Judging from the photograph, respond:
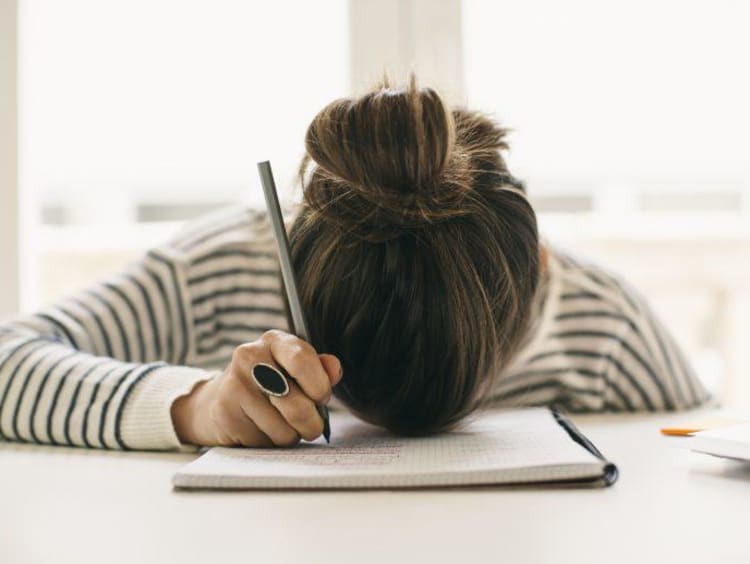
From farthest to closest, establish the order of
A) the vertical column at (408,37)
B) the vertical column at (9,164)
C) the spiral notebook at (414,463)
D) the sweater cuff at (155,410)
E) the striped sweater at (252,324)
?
1. the vertical column at (9,164)
2. the vertical column at (408,37)
3. the striped sweater at (252,324)
4. the sweater cuff at (155,410)
5. the spiral notebook at (414,463)

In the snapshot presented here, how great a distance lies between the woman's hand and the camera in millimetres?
629

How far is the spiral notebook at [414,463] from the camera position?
55 cm

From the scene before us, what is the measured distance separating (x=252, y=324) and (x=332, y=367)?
1.37 feet

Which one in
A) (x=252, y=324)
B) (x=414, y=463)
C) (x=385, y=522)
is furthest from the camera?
(x=252, y=324)

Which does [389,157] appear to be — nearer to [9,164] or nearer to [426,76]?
[426,76]

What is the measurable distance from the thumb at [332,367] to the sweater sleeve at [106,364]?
0.16 meters

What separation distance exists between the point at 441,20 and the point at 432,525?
114 centimetres

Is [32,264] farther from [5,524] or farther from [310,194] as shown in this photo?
[5,524]

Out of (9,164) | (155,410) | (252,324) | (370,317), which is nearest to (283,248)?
(370,317)

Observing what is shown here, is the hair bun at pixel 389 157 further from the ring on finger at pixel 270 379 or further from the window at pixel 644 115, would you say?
the window at pixel 644 115

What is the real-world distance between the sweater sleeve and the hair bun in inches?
8.5

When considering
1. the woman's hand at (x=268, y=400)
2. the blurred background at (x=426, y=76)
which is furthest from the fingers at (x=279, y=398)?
the blurred background at (x=426, y=76)

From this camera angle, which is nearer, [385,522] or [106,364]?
[385,522]

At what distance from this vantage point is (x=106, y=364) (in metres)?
0.80
